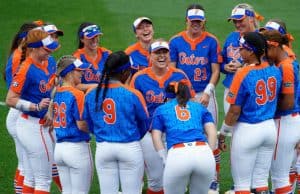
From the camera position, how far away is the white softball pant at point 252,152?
30.0ft

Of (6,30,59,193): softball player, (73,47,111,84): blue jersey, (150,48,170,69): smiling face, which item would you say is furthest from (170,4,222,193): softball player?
(6,30,59,193): softball player

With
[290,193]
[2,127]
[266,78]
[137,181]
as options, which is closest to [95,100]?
[137,181]


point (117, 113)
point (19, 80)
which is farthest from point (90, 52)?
point (117, 113)

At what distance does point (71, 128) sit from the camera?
906cm

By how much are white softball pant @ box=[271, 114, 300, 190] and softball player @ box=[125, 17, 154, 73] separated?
6.51ft

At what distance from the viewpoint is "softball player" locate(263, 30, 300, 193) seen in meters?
9.34

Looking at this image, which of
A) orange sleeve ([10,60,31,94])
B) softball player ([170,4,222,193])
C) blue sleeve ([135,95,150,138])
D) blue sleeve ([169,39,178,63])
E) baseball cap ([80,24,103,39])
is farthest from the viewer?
blue sleeve ([169,39,178,63])

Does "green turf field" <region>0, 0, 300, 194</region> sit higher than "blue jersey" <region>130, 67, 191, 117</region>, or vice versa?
"green turf field" <region>0, 0, 300, 194</region>

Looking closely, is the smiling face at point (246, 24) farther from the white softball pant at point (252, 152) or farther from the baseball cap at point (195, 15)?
the white softball pant at point (252, 152)

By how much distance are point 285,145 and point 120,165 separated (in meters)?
1.94

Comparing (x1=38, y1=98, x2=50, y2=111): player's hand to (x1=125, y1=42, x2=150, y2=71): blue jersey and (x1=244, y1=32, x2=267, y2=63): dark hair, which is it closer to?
(x1=125, y1=42, x2=150, y2=71): blue jersey

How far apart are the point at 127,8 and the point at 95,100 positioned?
35.1 feet

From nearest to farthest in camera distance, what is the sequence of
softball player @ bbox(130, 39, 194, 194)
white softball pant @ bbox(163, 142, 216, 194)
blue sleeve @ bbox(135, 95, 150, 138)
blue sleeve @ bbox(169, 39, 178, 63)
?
white softball pant @ bbox(163, 142, 216, 194) < blue sleeve @ bbox(135, 95, 150, 138) < softball player @ bbox(130, 39, 194, 194) < blue sleeve @ bbox(169, 39, 178, 63)

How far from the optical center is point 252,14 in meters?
10.7
